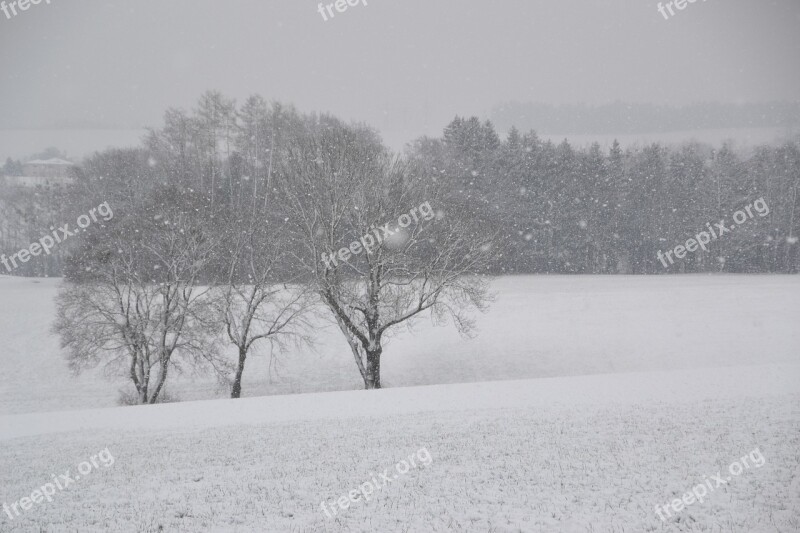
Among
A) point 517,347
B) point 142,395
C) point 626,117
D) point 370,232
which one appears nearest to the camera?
point 370,232

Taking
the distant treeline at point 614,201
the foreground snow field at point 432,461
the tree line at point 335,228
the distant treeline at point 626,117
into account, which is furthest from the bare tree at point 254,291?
the distant treeline at point 626,117

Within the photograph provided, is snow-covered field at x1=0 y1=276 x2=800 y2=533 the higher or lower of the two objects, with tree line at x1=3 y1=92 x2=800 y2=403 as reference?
lower

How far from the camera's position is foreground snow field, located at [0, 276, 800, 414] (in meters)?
25.6

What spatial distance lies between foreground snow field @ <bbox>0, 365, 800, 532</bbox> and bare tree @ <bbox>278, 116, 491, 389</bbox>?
242 inches

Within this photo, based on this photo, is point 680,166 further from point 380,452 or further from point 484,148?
point 380,452

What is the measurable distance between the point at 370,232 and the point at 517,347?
13.5 metres

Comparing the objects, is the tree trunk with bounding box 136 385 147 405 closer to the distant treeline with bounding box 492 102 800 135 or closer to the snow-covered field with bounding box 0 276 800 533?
the snow-covered field with bounding box 0 276 800 533

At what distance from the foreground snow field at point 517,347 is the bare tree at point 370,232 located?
6016mm

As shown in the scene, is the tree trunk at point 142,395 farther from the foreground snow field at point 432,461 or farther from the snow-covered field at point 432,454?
the foreground snow field at point 432,461

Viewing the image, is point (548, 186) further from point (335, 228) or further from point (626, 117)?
point (626, 117)

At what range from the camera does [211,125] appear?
156 ft

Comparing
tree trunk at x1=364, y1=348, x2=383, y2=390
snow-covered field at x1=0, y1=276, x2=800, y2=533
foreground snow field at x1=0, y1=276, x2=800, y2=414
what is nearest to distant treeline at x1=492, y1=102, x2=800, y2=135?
foreground snow field at x1=0, y1=276, x2=800, y2=414

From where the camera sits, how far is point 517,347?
1155 inches

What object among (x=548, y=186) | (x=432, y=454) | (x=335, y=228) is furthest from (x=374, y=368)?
(x=548, y=186)
